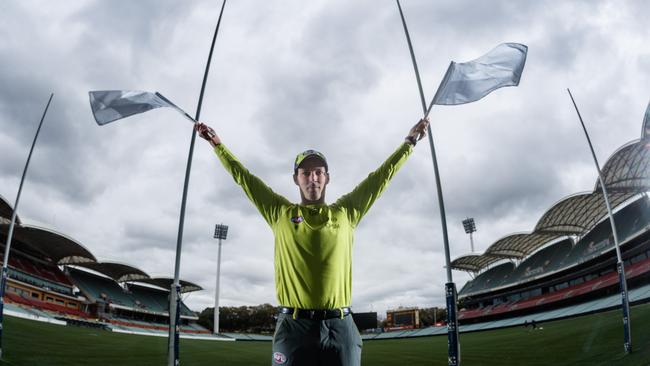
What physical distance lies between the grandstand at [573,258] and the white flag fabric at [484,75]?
3498 cm

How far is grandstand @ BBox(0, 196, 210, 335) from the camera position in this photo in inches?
1785

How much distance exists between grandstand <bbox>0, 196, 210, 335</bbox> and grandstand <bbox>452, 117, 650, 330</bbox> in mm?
46770

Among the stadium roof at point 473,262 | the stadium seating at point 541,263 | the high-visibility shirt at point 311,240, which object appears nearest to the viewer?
the high-visibility shirt at point 311,240

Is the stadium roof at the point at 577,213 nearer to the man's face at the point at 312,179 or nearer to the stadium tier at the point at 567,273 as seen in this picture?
the stadium tier at the point at 567,273

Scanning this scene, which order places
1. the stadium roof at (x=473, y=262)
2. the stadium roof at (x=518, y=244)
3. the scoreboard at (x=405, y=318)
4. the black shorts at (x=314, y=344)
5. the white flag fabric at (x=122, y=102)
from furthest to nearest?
1. the stadium roof at (x=473, y=262)
2. the scoreboard at (x=405, y=318)
3. the stadium roof at (x=518, y=244)
4. the white flag fabric at (x=122, y=102)
5. the black shorts at (x=314, y=344)

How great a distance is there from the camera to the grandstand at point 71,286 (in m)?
45.3

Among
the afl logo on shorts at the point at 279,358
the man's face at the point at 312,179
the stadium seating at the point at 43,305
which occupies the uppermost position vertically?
the man's face at the point at 312,179

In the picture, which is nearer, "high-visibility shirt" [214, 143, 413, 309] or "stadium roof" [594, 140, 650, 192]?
"high-visibility shirt" [214, 143, 413, 309]

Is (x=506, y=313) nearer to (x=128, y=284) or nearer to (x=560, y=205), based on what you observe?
(x=560, y=205)

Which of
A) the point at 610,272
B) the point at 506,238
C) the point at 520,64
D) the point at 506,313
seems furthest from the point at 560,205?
the point at 520,64

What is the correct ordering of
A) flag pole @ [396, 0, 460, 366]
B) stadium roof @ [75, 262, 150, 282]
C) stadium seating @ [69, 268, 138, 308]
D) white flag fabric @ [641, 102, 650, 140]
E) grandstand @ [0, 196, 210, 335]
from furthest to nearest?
stadium roof @ [75, 262, 150, 282]
stadium seating @ [69, 268, 138, 308]
grandstand @ [0, 196, 210, 335]
white flag fabric @ [641, 102, 650, 140]
flag pole @ [396, 0, 460, 366]

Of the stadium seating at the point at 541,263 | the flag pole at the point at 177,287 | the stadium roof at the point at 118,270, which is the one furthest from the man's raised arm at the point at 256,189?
the stadium roof at the point at 118,270

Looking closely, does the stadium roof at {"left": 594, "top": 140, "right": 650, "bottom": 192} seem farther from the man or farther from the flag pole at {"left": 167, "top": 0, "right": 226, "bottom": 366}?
the man

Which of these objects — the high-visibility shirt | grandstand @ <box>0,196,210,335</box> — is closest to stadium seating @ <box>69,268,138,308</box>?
grandstand @ <box>0,196,210,335</box>
